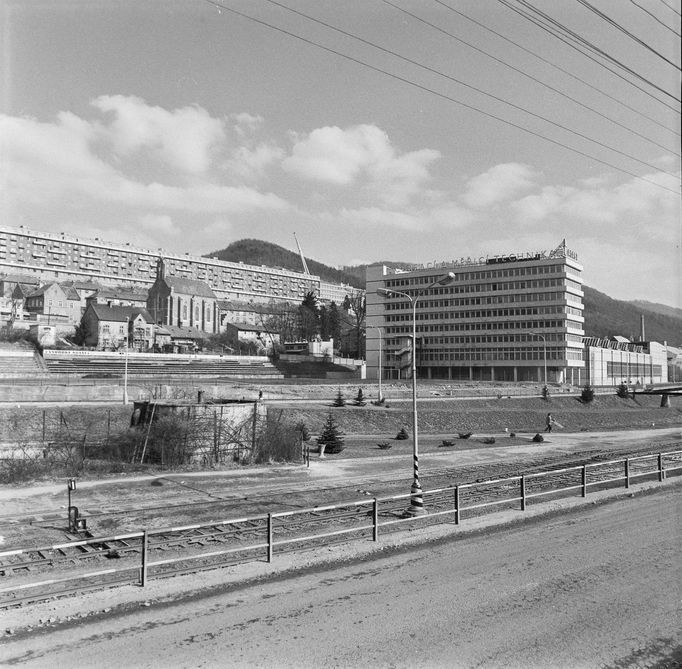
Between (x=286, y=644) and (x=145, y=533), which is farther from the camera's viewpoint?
(x=145, y=533)

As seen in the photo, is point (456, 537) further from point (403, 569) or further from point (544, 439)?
point (544, 439)

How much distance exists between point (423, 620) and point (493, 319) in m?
109

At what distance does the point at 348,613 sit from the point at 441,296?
11388 centimetres

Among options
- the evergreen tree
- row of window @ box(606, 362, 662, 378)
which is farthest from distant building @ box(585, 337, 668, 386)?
the evergreen tree

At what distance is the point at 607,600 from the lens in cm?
1170

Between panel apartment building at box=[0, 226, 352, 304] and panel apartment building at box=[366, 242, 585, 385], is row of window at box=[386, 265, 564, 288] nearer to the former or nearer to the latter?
panel apartment building at box=[366, 242, 585, 385]

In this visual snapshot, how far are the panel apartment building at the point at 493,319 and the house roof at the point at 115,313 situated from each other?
165 feet

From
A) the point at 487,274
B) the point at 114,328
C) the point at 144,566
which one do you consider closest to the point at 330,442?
the point at 144,566

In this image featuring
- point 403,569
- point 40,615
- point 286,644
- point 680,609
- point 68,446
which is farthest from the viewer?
point 68,446

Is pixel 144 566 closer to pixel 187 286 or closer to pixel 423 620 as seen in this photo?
pixel 423 620

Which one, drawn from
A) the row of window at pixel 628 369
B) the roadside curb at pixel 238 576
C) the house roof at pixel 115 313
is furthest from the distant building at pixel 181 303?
the roadside curb at pixel 238 576

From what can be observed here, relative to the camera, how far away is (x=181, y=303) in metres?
165

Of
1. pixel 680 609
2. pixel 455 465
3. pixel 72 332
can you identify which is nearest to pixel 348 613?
pixel 680 609

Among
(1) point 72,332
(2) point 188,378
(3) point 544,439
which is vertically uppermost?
(1) point 72,332
